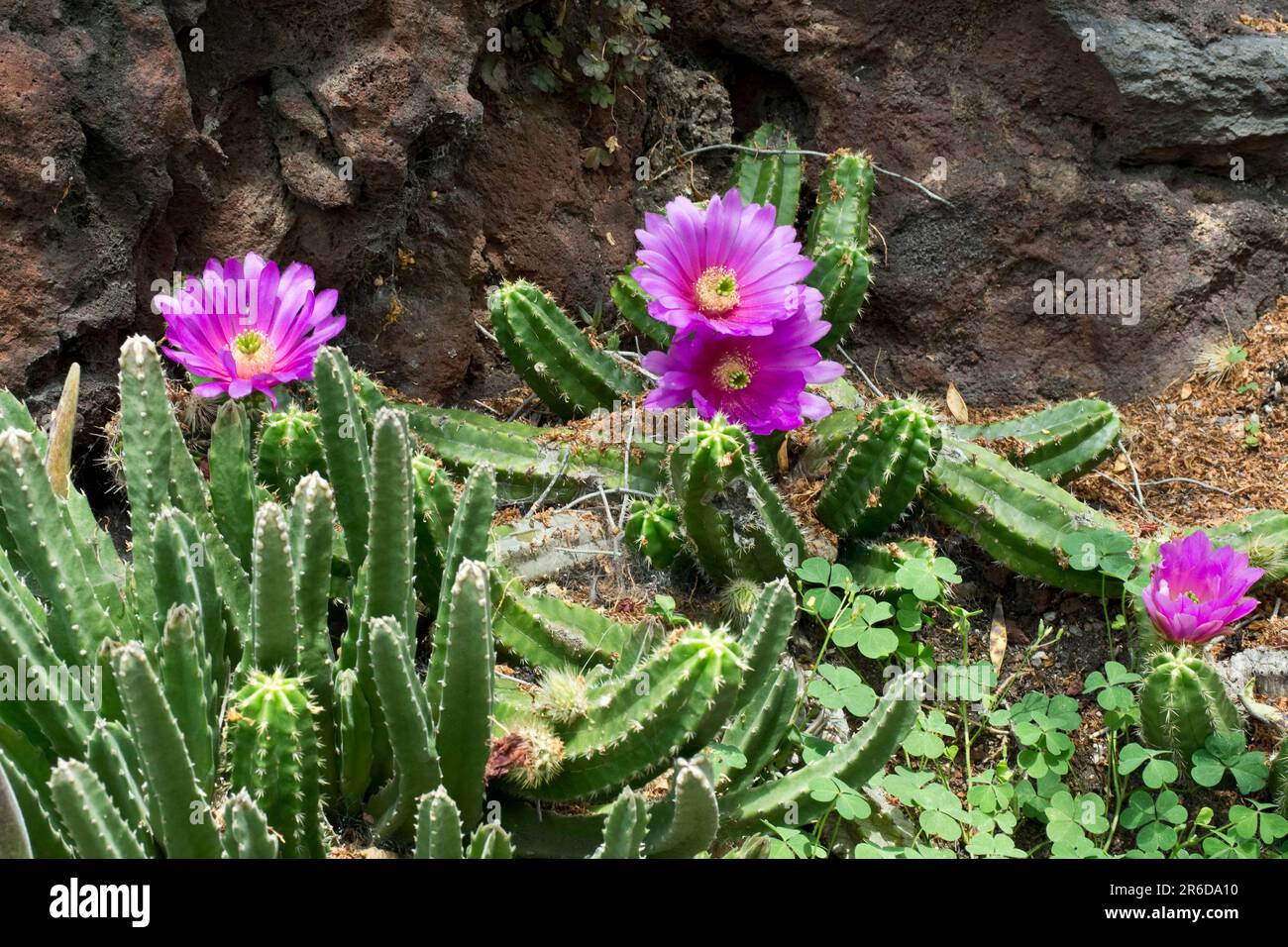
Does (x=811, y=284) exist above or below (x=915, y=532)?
above

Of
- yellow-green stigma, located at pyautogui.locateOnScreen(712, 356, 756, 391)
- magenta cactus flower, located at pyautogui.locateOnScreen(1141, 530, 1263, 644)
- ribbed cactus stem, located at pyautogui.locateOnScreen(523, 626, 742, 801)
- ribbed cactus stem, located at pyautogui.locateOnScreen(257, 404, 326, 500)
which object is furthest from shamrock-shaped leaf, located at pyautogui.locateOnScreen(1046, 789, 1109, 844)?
ribbed cactus stem, located at pyautogui.locateOnScreen(257, 404, 326, 500)

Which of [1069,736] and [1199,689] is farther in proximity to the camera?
[1069,736]

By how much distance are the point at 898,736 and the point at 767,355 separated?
1.22m

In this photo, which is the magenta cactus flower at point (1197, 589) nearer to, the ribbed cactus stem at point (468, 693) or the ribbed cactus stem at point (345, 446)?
the ribbed cactus stem at point (468, 693)

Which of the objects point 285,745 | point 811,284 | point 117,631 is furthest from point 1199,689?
point 117,631

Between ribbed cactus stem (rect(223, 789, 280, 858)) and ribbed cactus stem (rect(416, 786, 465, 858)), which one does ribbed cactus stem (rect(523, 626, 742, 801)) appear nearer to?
ribbed cactus stem (rect(416, 786, 465, 858))

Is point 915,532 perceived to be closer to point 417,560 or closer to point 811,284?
point 811,284

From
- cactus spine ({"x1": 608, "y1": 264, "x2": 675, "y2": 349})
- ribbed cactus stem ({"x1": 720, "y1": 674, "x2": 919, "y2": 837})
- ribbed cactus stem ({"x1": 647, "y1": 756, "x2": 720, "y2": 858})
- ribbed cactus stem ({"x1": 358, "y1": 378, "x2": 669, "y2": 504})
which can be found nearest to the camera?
ribbed cactus stem ({"x1": 647, "y1": 756, "x2": 720, "y2": 858})

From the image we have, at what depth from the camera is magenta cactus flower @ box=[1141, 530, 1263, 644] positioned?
3164 millimetres

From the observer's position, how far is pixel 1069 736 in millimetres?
3418

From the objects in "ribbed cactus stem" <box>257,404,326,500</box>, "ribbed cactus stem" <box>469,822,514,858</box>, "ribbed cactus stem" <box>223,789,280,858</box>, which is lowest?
"ribbed cactus stem" <box>469,822,514,858</box>

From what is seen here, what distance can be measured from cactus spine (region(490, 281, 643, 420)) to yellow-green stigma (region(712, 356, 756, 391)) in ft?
1.61

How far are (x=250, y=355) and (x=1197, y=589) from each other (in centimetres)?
245

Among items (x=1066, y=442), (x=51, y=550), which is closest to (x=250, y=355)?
(x=51, y=550)
